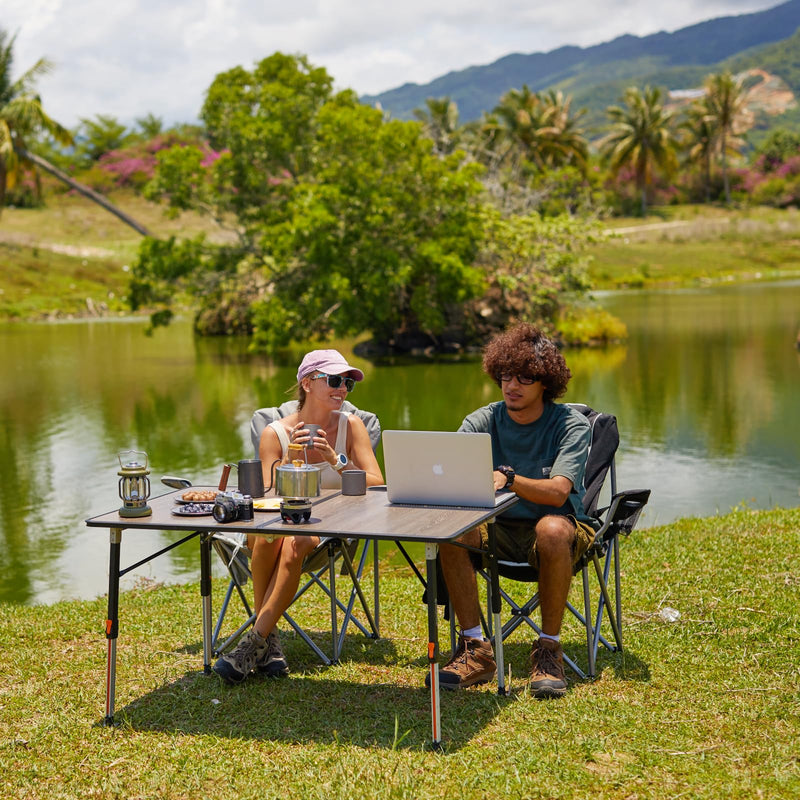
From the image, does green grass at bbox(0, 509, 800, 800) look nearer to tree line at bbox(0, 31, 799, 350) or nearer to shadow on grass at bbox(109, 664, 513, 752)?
shadow on grass at bbox(109, 664, 513, 752)

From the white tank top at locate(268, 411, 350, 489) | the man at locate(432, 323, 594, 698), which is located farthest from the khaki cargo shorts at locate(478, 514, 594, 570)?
the white tank top at locate(268, 411, 350, 489)

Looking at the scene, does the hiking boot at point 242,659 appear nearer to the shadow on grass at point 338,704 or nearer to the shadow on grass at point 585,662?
the shadow on grass at point 338,704

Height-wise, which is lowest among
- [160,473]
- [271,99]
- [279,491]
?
[160,473]

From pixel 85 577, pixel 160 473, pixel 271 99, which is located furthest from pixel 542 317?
pixel 85 577

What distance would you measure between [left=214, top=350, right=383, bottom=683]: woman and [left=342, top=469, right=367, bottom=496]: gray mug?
226mm

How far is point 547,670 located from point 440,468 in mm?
885

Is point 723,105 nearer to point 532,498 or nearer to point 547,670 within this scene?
point 532,498

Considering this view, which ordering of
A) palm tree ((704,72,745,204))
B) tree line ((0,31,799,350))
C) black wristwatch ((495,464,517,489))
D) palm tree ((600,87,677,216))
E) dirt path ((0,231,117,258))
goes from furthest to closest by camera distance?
palm tree ((704,72,745,204)), palm tree ((600,87,677,216)), dirt path ((0,231,117,258)), tree line ((0,31,799,350)), black wristwatch ((495,464,517,489))

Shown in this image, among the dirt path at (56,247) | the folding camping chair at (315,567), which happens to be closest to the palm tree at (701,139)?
the dirt path at (56,247)

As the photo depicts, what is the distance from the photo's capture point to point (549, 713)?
12.4 ft

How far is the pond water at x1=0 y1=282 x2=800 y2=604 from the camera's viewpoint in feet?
30.0

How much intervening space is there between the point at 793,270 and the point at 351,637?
173 ft

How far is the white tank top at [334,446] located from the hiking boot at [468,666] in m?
0.92

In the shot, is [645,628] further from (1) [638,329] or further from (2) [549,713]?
(1) [638,329]
